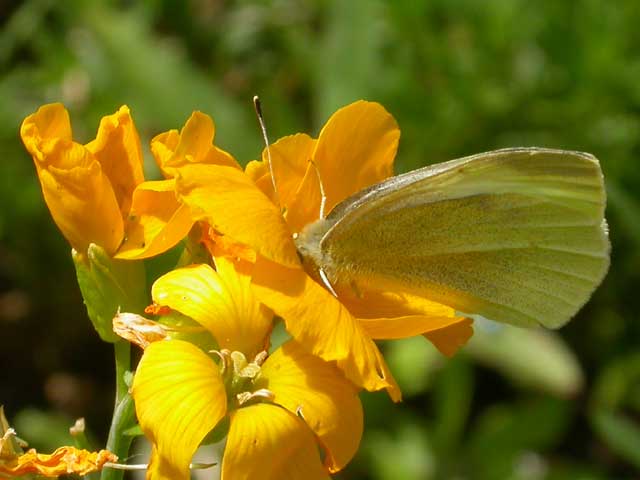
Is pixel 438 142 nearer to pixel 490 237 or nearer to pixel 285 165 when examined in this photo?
pixel 490 237

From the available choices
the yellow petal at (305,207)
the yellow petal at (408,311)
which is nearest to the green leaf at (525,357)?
the yellow petal at (408,311)

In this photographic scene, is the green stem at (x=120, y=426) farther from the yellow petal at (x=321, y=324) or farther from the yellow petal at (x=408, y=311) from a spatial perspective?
the yellow petal at (x=408, y=311)

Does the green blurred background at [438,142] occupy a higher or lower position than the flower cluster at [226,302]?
lower

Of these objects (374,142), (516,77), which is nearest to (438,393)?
(516,77)

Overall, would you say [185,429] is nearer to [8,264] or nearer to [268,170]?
[268,170]

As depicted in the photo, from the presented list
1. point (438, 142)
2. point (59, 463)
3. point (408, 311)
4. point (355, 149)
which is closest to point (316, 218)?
point (355, 149)
